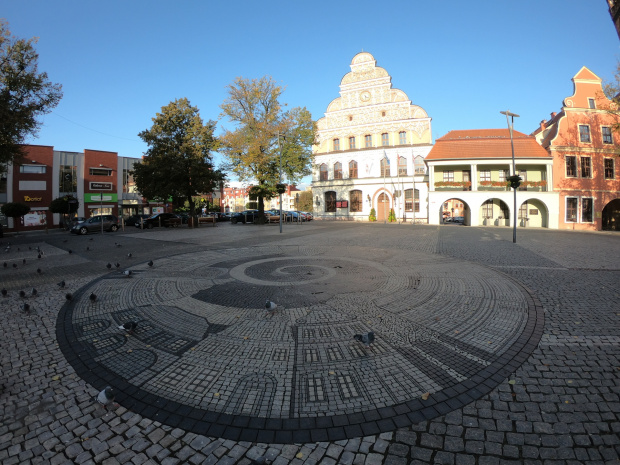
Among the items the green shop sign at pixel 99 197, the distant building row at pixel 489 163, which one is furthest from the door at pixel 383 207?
the green shop sign at pixel 99 197

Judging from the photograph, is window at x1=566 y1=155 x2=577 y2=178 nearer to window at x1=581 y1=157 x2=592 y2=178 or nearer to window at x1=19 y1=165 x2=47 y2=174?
window at x1=581 y1=157 x2=592 y2=178

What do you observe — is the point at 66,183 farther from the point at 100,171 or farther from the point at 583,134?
the point at 583,134

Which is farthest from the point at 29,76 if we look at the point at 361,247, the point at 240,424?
the point at 240,424

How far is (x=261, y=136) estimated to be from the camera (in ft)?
102

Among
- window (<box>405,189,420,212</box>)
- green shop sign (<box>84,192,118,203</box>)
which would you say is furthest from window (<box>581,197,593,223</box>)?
green shop sign (<box>84,192,118,203</box>)

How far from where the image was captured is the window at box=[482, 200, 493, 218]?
34.7 metres

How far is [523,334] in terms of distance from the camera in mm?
4645

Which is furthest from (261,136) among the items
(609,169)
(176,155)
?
(609,169)

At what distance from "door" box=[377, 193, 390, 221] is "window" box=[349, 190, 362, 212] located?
2969mm

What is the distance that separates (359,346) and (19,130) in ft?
79.3

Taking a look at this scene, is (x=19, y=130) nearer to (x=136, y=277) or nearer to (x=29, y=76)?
(x=29, y=76)

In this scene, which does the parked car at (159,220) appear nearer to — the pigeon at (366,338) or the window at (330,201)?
the window at (330,201)

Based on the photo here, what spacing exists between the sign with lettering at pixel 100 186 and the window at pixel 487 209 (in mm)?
55045

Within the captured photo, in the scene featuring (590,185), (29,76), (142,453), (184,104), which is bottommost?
(142,453)
